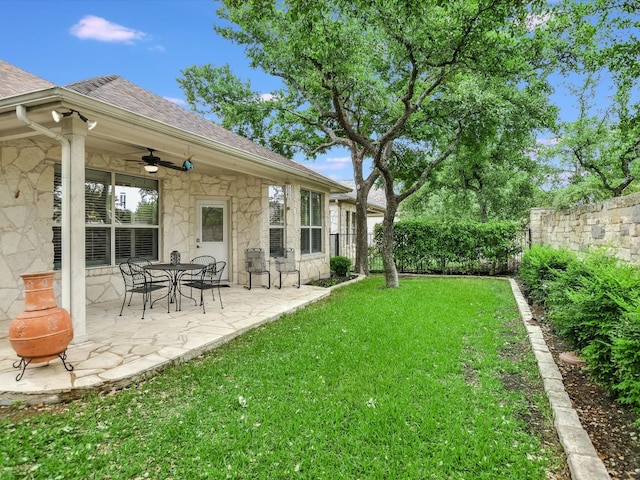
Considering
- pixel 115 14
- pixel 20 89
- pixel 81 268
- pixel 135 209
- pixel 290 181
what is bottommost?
pixel 81 268

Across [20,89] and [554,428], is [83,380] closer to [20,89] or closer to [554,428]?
[554,428]

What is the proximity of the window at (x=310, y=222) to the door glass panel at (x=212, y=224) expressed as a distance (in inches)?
84.3

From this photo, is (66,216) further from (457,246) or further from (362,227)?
(457,246)

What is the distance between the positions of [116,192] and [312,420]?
5881 mm

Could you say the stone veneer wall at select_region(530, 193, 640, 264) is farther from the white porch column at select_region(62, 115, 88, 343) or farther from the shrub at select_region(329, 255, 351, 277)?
the white porch column at select_region(62, 115, 88, 343)

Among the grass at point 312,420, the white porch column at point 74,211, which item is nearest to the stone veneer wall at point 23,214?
the white porch column at point 74,211

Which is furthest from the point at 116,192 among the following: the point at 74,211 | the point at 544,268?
the point at 544,268

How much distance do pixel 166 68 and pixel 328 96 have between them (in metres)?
6.57

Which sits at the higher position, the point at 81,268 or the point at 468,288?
the point at 81,268

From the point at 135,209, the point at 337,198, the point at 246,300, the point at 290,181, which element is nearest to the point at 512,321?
the point at 246,300

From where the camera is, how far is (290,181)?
925 centimetres

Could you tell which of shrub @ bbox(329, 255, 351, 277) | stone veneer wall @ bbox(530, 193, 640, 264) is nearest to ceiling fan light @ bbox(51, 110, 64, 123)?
stone veneer wall @ bbox(530, 193, 640, 264)

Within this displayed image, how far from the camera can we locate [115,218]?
6.87 meters

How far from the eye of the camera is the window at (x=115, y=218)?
6375 mm
